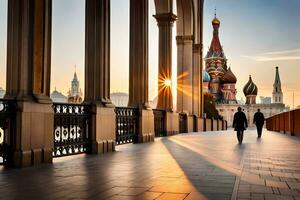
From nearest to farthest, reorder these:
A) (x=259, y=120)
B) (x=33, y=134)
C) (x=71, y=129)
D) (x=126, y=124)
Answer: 1. (x=33, y=134)
2. (x=71, y=129)
3. (x=126, y=124)
4. (x=259, y=120)

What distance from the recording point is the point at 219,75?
4601 inches

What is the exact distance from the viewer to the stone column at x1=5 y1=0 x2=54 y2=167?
8672 millimetres

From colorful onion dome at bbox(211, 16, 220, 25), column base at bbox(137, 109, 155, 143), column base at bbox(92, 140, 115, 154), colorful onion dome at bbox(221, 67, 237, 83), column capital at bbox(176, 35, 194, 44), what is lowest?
column base at bbox(92, 140, 115, 154)

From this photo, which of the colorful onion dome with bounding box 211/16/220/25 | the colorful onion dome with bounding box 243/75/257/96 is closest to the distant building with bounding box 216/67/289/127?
the colorful onion dome with bounding box 243/75/257/96

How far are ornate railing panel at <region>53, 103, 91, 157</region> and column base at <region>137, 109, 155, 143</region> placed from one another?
4.67 m

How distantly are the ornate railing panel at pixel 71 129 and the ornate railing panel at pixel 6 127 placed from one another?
61.9 inches

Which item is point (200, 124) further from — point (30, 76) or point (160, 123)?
point (30, 76)

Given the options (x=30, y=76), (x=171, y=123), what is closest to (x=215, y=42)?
(x=171, y=123)

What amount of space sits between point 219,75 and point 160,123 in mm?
97684

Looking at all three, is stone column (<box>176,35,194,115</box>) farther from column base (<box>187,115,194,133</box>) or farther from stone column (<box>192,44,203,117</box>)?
stone column (<box>192,44,203,117</box>)

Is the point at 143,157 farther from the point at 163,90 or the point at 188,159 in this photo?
the point at 163,90

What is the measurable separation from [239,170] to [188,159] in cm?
214

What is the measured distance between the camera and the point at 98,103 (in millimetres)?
12031

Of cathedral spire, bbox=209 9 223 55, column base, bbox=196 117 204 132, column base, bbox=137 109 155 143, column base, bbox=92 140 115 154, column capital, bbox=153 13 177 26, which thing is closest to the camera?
column base, bbox=92 140 115 154
